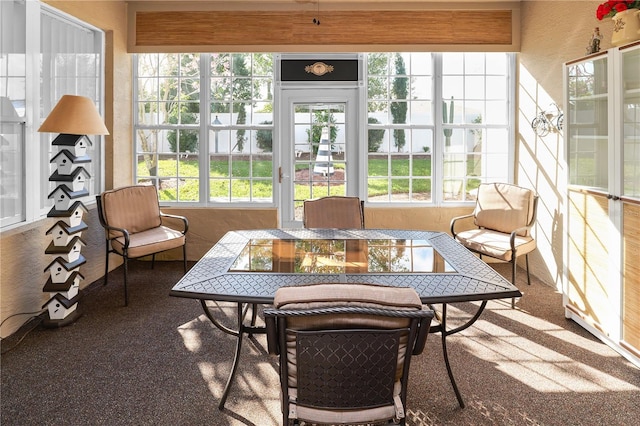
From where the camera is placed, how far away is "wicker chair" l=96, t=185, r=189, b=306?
4.45m

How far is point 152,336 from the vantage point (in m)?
3.56

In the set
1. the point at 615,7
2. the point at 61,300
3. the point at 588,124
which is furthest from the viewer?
the point at 61,300

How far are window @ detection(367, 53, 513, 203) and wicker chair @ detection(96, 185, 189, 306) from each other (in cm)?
258

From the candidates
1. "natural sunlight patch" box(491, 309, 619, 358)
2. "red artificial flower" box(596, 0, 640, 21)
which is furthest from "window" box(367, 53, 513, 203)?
"red artificial flower" box(596, 0, 640, 21)

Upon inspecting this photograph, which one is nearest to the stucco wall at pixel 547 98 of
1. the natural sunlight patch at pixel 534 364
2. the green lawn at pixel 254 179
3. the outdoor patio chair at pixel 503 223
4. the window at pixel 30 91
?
the outdoor patio chair at pixel 503 223

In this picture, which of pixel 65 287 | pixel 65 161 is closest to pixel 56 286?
pixel 65 287

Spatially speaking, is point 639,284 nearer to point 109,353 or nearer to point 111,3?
point 109,353

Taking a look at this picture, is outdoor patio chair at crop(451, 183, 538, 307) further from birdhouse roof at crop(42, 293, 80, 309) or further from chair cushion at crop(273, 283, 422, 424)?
birdhouse roof at crop(42, 293, 80, 309)

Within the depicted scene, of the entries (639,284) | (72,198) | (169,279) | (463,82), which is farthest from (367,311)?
(463,82)

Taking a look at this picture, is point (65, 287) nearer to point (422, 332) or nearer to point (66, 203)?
point (66, 203)

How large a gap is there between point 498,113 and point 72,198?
16.0ft

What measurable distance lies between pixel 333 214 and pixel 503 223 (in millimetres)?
2038

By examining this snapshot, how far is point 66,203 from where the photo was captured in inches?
150

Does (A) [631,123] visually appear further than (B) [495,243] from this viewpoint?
No
